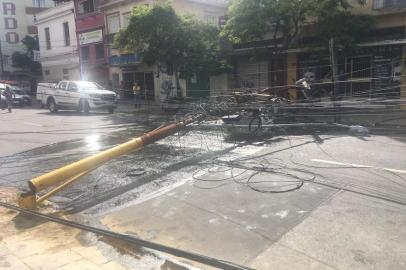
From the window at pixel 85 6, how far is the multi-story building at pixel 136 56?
266 centimetres

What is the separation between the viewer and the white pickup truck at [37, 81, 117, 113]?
22.8 metres

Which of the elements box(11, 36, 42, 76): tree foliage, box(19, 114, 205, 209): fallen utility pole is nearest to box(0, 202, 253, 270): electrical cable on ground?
box(19, 114, 205, 209): fallen utility pole

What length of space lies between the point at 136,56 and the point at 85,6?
10.6m

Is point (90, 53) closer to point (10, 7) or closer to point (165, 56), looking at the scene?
point (165, 56)

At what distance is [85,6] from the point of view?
35250 millimetres

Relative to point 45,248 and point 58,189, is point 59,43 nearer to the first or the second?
point 58,189

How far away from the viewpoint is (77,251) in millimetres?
5457

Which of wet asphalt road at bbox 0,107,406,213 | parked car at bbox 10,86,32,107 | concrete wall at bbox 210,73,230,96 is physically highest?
concrete wall at bbox 210,73,230,96

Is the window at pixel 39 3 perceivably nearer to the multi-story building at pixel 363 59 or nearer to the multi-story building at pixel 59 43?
the multi-story building at pixel 59 43

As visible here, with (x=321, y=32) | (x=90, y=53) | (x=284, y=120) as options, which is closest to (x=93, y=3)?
(x=90, y=53)

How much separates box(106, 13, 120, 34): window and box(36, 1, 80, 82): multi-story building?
6.34m

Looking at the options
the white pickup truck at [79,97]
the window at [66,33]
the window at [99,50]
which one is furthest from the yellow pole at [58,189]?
the window at [66,33]

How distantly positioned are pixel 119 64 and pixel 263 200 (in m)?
26.2

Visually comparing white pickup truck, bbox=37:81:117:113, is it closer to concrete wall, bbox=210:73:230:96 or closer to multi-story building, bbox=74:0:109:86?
concrete wall, bbox=210:73:230:96
